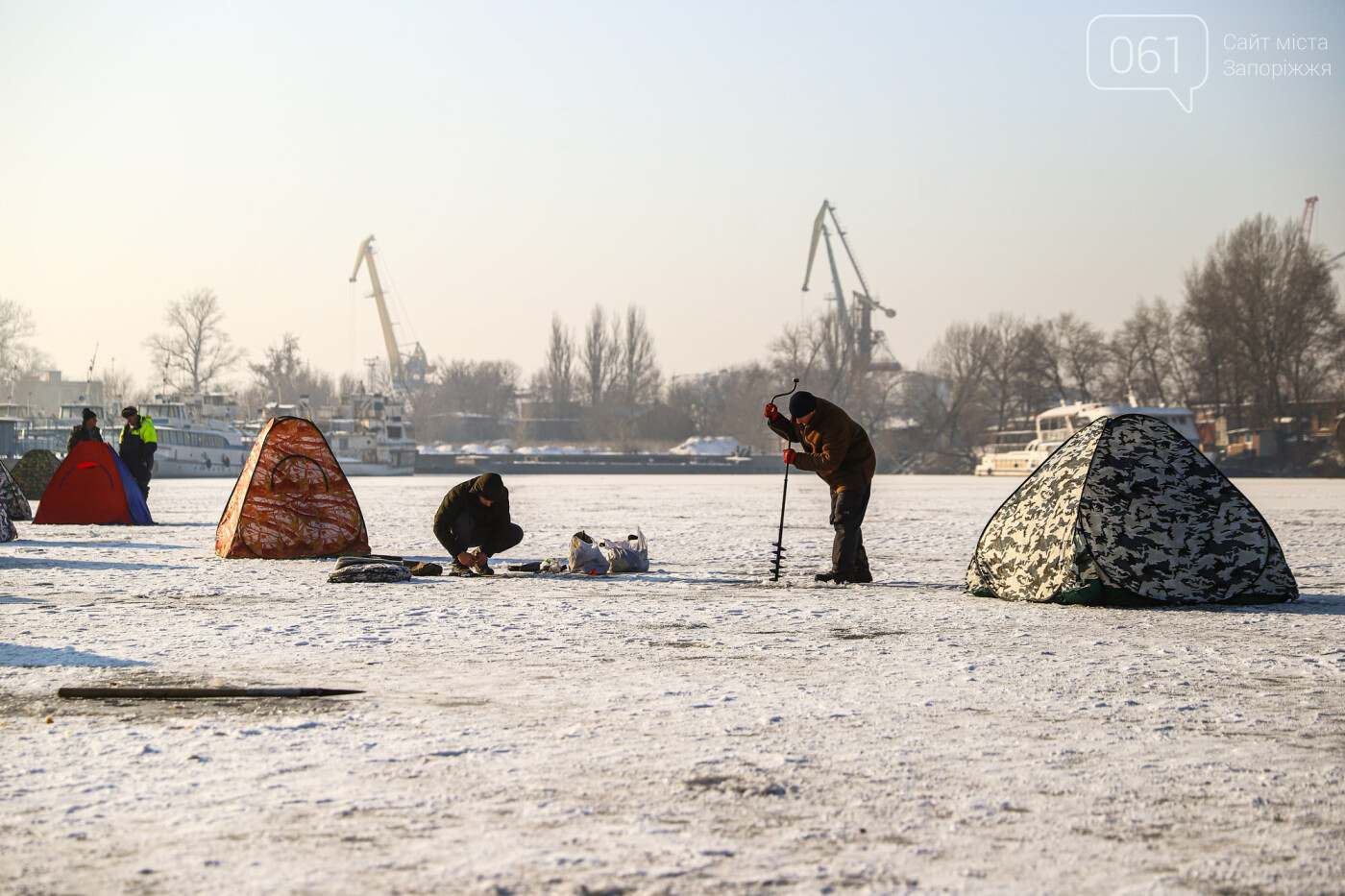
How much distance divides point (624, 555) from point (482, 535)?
135cm

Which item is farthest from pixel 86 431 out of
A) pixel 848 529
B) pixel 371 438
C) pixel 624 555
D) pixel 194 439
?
pixel 371 438

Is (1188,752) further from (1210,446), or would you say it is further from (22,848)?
(1210,446)

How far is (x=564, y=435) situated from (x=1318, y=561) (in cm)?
10149

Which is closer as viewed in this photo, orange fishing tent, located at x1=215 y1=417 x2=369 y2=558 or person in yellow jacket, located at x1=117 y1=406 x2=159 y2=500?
orange fishing tent, located at x1=215 y1=417 x2=369 y2=558

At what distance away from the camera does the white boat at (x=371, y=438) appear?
71750 mm

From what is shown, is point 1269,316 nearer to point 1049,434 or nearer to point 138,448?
point 1049,434

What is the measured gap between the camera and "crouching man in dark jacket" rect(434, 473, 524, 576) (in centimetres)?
1086

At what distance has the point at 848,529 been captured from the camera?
33.6ft

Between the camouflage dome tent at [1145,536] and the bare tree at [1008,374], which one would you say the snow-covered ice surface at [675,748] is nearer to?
the camouflage dome tent at [1145,536]

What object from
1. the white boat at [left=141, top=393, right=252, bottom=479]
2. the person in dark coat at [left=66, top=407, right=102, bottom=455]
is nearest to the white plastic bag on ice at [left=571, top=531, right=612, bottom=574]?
the person in dark coat at [left=66, top=407, right=102, bottom=455]

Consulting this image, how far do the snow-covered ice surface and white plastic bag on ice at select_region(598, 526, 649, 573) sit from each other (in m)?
2.32

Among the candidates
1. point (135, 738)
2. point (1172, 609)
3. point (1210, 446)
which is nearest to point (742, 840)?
point (135, 738)

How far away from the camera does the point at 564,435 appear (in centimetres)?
11238

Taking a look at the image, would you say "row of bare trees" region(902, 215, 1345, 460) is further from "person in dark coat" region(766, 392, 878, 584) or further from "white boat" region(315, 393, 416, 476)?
"person in dark coat" region(766, 392, 878, 584)
